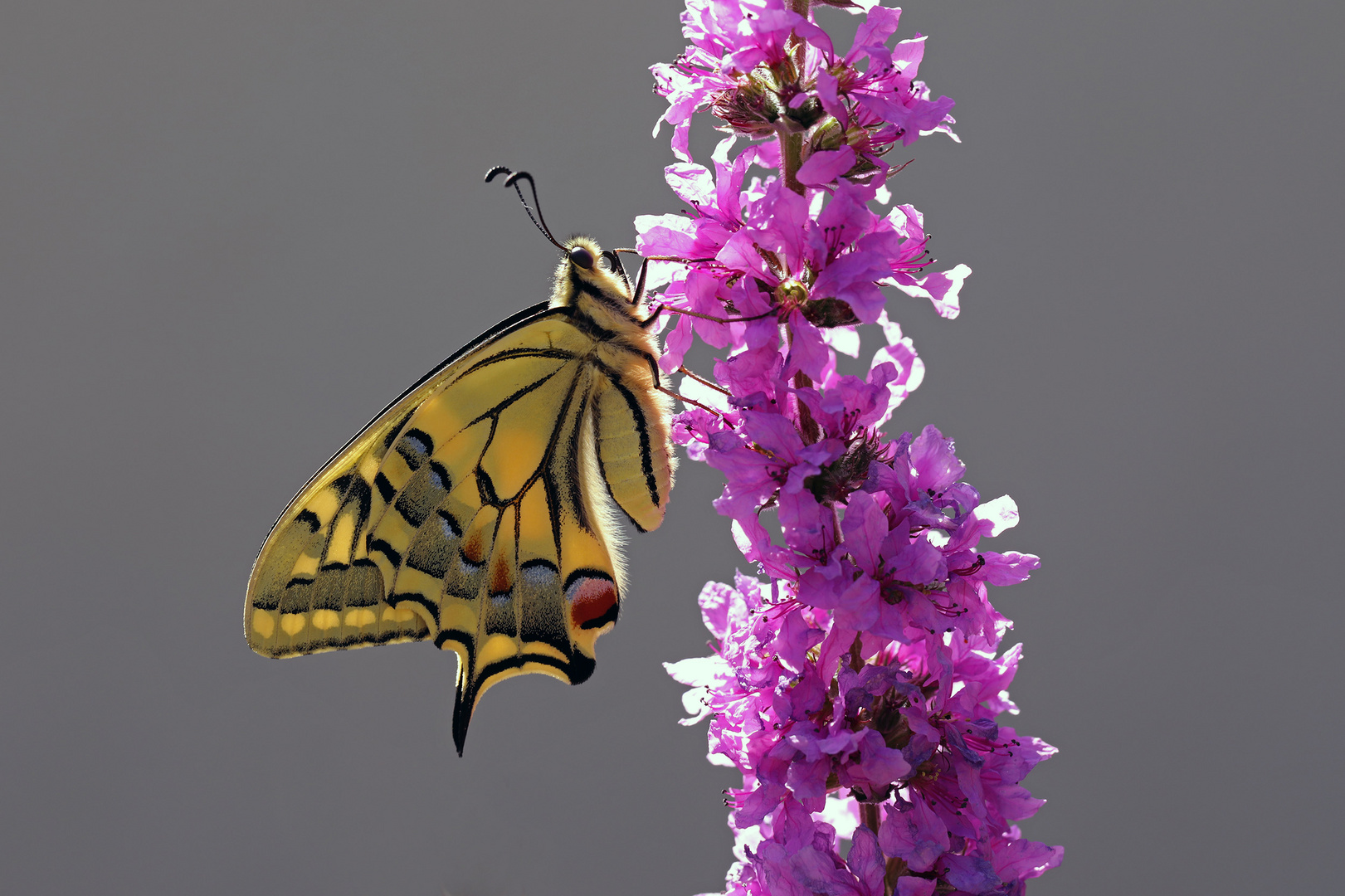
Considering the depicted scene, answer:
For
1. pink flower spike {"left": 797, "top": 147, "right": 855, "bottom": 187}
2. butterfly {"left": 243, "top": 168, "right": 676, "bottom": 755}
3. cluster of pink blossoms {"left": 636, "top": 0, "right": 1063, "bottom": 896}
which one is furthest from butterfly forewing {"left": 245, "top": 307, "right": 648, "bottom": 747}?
pink flower spike {"left": 797, "top": 147, "right": 855, "bottom": 187}

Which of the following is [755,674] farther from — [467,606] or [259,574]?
→ [259,574]

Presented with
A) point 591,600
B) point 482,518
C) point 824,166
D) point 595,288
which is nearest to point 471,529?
point 482,518

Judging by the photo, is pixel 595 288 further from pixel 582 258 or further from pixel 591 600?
pixel 591 600

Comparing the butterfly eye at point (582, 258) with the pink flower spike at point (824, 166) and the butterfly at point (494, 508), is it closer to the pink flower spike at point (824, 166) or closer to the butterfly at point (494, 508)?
the butterfly at point (494, 508)

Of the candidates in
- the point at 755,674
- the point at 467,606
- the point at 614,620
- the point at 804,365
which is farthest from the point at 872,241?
the point at 467,606

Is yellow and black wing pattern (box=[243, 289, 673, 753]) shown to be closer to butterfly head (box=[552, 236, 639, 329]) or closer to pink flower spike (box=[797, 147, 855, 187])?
butterfly head (box=[552, 236, 639, 329])
